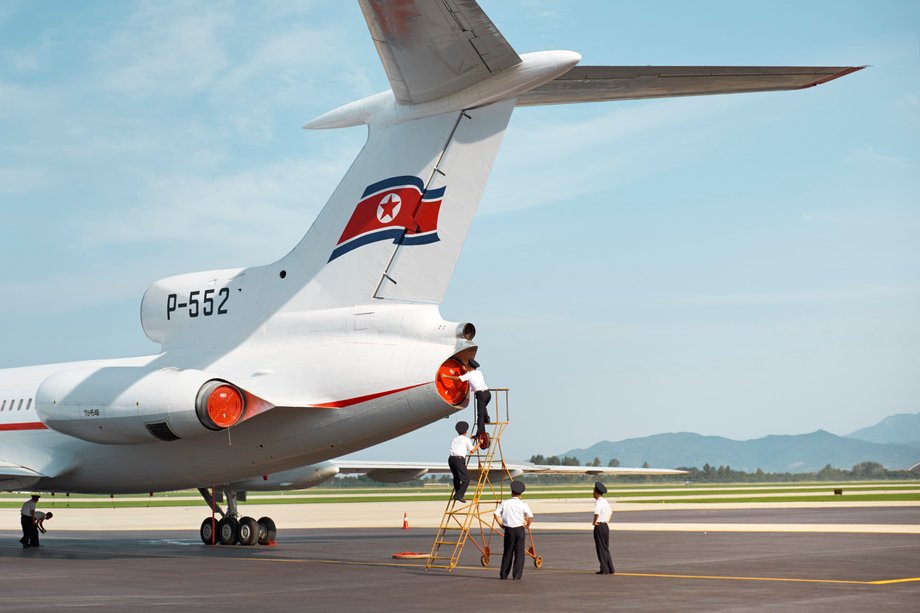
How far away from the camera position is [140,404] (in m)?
14.3

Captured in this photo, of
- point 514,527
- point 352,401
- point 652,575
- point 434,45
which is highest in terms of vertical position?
point 434,45

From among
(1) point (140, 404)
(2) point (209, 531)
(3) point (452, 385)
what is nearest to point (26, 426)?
(2) point (209, 531)

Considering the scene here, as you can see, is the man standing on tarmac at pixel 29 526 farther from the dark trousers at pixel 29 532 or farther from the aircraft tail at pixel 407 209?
the aircraft tail at pixel 407 209

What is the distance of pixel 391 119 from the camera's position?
48.2ft

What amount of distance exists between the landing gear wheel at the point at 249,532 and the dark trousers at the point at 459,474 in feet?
23.4

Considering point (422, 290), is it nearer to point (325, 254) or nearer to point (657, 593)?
point (325, 254)

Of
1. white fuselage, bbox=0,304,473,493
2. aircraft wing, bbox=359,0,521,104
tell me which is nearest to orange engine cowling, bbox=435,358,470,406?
white fuselage, bbox=0,304,473,493

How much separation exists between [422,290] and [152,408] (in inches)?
155

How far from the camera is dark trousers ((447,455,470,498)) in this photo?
44.6 feet

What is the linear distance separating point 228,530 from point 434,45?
10847 mm

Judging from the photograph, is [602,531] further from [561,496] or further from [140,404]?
[561,496]

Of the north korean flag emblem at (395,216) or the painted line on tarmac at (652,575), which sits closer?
the painted line on tarmac at (652,575)

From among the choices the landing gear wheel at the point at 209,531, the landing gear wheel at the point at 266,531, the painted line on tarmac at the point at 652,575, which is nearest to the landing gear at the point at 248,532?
the landing gear wheel at the point at 266,531

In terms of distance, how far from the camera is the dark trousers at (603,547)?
13180 millimetres
